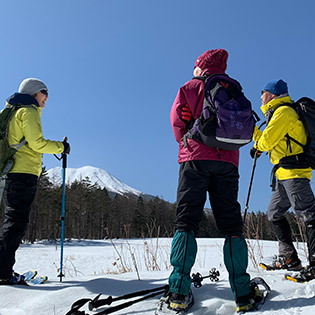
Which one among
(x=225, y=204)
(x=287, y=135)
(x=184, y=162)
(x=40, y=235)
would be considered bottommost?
(x=40, y=235)

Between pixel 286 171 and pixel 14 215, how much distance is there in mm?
2923

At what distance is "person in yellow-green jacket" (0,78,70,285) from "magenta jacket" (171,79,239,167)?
5.73 ft

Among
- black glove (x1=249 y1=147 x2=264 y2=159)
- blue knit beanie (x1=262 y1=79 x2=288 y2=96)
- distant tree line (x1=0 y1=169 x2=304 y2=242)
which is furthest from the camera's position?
distant tree line (x1=0 y1=169 x2=304 y2=242)

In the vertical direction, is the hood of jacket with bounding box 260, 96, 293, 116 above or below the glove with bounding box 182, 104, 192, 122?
above

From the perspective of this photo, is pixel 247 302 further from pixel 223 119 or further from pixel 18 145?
pixel 18 145

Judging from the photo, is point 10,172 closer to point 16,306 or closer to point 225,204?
point 16,306

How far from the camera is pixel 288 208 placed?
304 centimetres

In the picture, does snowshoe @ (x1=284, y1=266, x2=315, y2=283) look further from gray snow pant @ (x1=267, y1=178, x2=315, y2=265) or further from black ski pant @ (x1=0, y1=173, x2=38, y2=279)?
black ski pant @ (x1=0, y1=173, x2=38, y2=279)

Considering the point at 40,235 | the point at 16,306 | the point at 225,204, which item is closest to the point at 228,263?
the point at 225,204

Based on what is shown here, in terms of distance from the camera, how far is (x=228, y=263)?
1955mm

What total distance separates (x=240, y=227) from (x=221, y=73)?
1.24 meters

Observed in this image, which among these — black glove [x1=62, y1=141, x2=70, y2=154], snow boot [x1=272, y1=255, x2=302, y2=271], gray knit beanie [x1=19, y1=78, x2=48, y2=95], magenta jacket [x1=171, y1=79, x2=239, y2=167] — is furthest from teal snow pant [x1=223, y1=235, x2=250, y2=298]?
gray knit beanie [x1=19, y1=78, x2=48, y2=95]

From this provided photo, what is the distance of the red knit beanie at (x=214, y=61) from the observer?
2311mm

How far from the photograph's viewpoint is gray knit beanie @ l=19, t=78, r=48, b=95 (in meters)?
3.38
